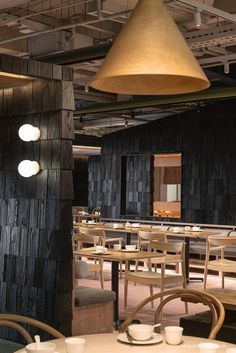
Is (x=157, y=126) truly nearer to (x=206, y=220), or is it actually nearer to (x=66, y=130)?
(x=206, y=220)

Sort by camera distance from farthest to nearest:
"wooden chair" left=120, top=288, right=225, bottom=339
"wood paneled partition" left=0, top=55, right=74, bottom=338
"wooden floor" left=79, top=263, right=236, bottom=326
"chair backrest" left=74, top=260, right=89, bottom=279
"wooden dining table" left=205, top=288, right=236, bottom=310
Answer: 1. "wooden floor" left=79, top=263, right=236, bottom=326
2. "chair backrest" left=74, top=260, right=89, bottom=279
3. "wood paneled partition" left=0, top=55, right=74, bottom=338
4. "wooden dining table" left=205, top=288, right=236, bottom=310
5. "wooden chair" left=120, top=288, right=225, bottom=339

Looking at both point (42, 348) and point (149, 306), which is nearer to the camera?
point (42, 348)

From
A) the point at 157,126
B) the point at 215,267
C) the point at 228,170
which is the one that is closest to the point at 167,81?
the point at 215,267

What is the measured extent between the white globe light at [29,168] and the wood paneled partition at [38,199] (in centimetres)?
6

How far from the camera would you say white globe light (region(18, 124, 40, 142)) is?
219 inches

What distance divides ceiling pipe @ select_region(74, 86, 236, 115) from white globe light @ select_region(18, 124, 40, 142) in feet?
18.7

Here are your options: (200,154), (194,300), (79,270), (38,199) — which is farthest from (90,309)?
(200,154)

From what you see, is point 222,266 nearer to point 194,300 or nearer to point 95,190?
point 194,300

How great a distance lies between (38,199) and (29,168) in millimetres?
287

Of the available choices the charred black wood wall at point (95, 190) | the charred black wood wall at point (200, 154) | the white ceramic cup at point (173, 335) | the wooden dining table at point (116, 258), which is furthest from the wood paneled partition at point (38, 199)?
the charred black wood wall at point (95, 190)

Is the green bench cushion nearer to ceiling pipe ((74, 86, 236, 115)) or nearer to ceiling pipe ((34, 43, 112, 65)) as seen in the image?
ceiling pipe ((34, 43, 112, 65))

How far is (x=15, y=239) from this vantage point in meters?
5.80

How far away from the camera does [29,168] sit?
5555 millimetres

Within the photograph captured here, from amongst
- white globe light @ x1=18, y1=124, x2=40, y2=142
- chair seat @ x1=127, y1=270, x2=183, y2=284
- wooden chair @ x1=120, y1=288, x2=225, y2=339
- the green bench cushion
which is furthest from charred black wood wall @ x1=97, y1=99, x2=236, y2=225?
wooden chair @ x1=120, y1=288, x2=225, y2=339
